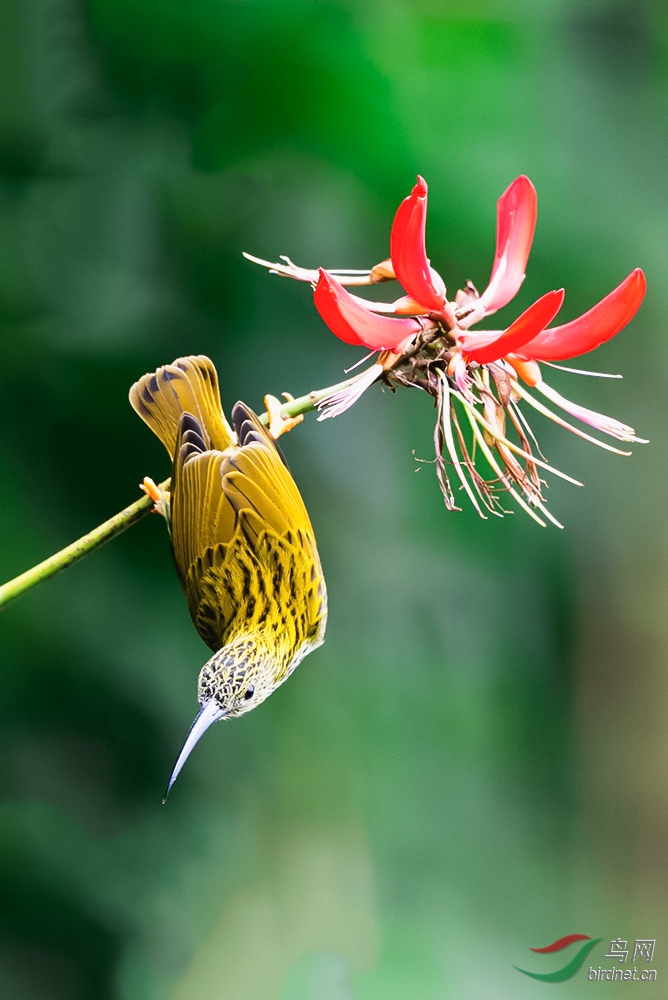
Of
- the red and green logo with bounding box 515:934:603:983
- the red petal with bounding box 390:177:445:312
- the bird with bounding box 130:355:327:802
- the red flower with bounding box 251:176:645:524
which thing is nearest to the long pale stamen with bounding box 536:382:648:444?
the red flower with bounding box 251:176:645:524

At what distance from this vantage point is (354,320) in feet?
2.44

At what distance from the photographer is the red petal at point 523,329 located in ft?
2.35

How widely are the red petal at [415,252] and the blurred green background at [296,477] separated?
87cm

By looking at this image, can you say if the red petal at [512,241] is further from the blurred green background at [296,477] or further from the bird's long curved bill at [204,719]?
the blurred green background at [296,477]

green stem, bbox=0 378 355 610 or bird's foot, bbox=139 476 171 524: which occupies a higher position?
bird's foot, bbox=139 476 171 524

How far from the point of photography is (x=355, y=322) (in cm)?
75

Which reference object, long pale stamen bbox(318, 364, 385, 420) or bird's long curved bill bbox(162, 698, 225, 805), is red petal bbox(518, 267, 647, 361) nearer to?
long pale stamen bbox(318, 364, 385, 420)

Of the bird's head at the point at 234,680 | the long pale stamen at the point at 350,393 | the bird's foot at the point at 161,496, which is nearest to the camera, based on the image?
the long pale stamen at the point at 350,393

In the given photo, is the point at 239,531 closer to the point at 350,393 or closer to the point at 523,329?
the point at 350,393

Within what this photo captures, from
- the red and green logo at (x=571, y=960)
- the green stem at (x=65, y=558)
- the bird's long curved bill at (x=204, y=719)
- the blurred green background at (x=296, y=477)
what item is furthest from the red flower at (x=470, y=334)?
the red and green logo at (x=571, y=960)

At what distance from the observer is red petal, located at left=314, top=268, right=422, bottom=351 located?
715 mm

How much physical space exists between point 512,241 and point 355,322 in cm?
20

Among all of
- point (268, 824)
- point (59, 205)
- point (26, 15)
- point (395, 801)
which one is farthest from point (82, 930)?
point (26, 15)

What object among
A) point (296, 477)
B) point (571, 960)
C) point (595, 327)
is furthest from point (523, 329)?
point (571, 960)
